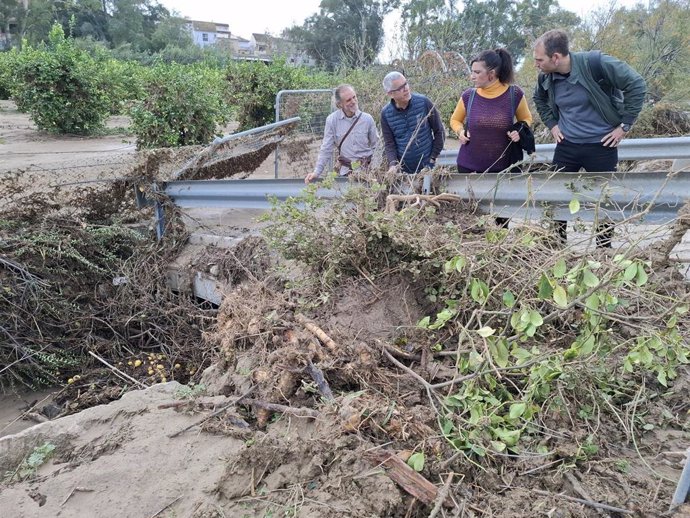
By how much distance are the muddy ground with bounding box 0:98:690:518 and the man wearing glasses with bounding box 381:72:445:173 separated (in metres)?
1.74

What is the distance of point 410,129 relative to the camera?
448 centimetres

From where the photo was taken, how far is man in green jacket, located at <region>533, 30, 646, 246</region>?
11.9 feet

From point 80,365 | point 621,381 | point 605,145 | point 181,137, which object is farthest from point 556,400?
point 181,137

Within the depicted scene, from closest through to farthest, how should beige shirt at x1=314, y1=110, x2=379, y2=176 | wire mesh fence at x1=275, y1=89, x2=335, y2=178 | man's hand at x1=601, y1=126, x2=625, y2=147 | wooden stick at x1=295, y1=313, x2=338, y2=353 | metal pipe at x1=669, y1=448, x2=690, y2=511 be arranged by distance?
metal pipe at x1=669, y1=448, x2=690, y2=511 → wooden stick at x1=295, y1=313, x2=338, y2=353 → man's hand at x1=601, y1=126, x2=625, y2=147 → beige shirt at x1=314, y1=110, x2=379, y2=176 → wire mesh fence at x1=275, y1=89, x2=335, y2=178

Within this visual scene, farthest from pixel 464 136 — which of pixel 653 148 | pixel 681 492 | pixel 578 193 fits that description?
pixel 681 492

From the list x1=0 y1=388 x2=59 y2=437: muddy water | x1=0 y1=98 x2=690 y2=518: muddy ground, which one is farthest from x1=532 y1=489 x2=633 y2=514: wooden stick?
x1=0 y1=388 x2=59 y2=437: muddy water

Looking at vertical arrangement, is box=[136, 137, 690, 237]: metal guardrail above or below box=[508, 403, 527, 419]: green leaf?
above

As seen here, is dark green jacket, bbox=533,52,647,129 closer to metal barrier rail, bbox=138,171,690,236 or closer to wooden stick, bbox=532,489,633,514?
metal barrier rail, bbox=138,171,690,236

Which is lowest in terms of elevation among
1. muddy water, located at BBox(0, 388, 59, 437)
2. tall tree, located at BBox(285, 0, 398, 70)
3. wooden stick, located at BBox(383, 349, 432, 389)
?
muddy water, located at BBox(0, 388, 59, 437)

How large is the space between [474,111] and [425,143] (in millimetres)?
552

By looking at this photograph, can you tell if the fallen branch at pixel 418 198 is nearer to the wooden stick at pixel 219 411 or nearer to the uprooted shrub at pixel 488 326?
the uprooted shrub at pixel 488 326

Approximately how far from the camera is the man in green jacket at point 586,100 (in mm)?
3625

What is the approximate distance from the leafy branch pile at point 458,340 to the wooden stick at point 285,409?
0.04 feet

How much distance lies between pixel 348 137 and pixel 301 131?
376 cm
